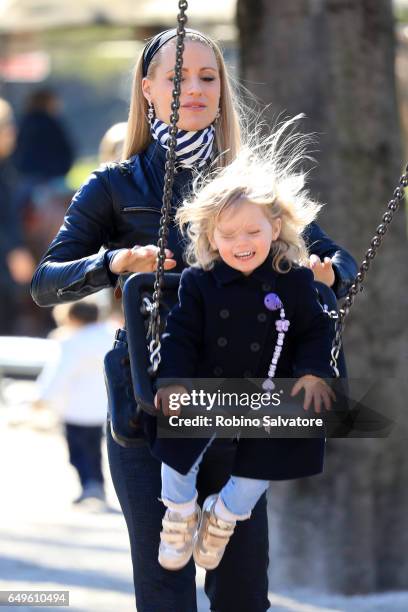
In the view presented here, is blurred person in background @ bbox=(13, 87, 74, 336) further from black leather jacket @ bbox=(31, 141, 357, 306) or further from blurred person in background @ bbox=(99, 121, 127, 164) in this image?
black leather jacket @ bbox=(31, 141, 357, 306)

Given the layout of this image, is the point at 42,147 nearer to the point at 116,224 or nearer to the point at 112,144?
the point at 112,144

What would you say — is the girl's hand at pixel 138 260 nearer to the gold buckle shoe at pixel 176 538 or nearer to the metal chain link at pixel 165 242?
the metal chain link at pixel 165 242

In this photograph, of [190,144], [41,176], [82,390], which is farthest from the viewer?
[41,176]

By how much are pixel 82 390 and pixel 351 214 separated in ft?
7.92

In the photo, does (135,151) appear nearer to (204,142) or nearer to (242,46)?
(204,142)

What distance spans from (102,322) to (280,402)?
4.40 m

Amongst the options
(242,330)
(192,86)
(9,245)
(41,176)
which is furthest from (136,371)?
(41,176)

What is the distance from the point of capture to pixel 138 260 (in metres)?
2.95

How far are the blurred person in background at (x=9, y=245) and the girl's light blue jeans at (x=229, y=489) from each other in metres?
7.90

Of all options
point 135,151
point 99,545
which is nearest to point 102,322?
point 99,545

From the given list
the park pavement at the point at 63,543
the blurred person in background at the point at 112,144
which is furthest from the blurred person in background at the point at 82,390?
the blurred person in background at the point at 112,144

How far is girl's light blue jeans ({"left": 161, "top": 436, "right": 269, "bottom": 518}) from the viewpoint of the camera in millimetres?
2920

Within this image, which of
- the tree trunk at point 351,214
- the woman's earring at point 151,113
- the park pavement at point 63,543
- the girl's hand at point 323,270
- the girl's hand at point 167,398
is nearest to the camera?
the girl's hand at point 167,398

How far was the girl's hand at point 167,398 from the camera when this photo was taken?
2.82 meters
